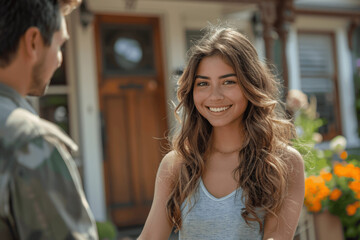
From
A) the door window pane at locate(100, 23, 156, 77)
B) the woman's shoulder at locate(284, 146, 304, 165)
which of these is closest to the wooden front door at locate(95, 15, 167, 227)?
the door window pane at locate(100, 23, 156, 77)

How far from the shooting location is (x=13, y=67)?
105 centimetres

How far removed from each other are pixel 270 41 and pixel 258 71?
4.94 meters

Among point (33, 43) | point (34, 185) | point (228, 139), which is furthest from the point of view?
point (228, 139)

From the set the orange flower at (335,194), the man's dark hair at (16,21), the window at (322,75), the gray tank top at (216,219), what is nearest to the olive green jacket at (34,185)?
the man's dark hair at (16,21)

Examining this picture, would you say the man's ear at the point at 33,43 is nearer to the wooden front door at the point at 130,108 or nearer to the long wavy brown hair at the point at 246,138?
the long wavy brown hair at the point at 246,138

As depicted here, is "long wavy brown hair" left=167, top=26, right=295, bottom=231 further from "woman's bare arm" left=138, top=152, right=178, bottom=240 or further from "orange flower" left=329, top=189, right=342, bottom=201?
"orange flower" left=329, top=189, right=342, bottom=201

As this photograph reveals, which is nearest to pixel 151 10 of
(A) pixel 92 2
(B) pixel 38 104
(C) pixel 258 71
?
(A) pixel 92 2

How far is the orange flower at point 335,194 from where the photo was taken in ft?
10.2

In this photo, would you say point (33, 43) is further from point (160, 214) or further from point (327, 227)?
point (327, 227)

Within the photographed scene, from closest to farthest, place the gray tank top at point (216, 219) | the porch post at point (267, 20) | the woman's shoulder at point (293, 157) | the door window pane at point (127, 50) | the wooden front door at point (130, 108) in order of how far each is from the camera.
Answer: the gray tank top at point (216, 219)
the woman's shoulder at point (293, 157)
the porch post at point (267, 20)
the wooden front door at point (130, 108)
the door window pane at point (127, 50)

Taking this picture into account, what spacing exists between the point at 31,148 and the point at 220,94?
1.11m

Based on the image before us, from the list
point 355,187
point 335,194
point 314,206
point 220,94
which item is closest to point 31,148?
point 220,94

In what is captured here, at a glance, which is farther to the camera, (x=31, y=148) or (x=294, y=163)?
(x=294, y=163)

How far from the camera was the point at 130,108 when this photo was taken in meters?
7.09
